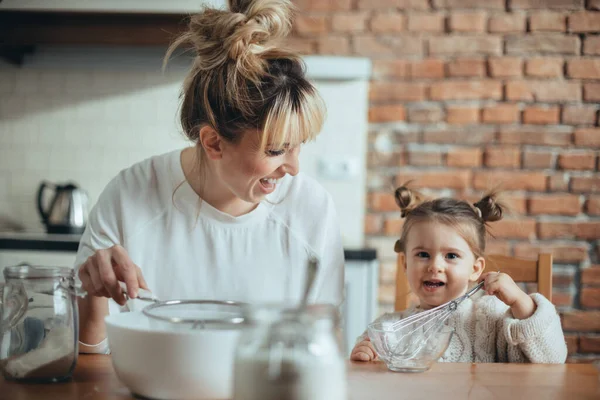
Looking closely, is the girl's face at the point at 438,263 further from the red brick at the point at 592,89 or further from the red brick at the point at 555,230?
the red brick at the point at 592,89

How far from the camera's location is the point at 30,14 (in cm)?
272

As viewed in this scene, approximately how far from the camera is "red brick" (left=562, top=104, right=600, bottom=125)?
2809mm

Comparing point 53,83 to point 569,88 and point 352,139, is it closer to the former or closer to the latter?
point 352,139

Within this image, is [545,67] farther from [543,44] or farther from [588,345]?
[588,345]

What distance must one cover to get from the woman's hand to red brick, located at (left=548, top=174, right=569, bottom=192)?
2.16 m

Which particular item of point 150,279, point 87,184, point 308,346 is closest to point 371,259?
point 150,279

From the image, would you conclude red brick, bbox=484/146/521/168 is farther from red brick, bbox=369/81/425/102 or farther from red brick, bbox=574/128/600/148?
red brick, bbox=369/81/425/102

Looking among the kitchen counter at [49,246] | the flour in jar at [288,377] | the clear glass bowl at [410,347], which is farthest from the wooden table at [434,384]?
the kitchen counter at [49,246]

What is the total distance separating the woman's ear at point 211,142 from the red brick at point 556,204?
1706mm

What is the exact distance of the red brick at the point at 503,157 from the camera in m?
2.82

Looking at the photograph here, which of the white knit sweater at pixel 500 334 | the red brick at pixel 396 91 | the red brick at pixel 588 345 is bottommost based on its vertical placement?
the red brick at pixel 588 345

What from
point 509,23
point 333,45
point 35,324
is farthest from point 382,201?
point 35,324

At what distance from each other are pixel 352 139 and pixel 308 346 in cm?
225

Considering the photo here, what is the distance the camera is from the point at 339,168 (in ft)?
9.43
